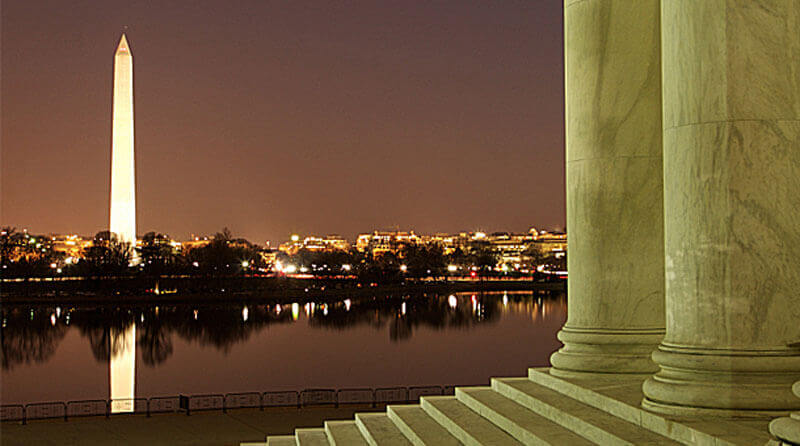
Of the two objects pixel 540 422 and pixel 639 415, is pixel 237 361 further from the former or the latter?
pixel 639 415

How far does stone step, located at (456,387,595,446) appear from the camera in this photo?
20.4m

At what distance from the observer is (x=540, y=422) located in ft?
73.5

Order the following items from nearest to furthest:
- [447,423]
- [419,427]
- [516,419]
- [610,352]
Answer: [516,419] < [610,352] < [447,423] < [419,427]

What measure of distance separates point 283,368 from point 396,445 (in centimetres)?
13331

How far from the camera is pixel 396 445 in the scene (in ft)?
86.6

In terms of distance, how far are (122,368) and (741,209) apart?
146322 millimetres

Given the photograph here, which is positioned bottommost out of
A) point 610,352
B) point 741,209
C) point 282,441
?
point 282,441

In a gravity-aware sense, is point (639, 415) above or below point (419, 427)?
above

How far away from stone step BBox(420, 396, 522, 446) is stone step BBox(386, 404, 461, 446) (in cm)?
17

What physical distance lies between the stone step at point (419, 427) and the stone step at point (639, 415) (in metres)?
2.97

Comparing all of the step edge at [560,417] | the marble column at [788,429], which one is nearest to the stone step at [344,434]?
the step edge at [560,417]

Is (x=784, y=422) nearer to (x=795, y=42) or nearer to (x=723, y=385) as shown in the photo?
(x=723, y=385)

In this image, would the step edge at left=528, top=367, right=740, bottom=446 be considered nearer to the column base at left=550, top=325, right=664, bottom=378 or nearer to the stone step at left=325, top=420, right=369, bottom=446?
the column base at left=550, top=325, right=664, bottom=378

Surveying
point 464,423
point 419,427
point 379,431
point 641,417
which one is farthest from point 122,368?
point 641,417
